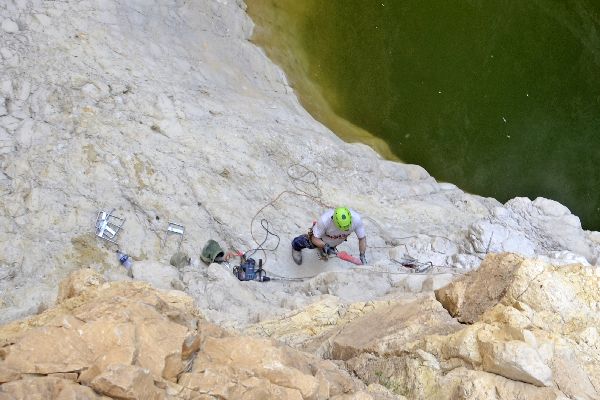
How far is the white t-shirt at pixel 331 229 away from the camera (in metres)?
6.00

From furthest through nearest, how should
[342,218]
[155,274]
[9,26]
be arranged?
[9,26], [342,218], [155,274]

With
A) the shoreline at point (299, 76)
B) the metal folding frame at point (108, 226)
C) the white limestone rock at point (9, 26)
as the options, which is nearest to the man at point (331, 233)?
the metal folding frame at point (108, 226)

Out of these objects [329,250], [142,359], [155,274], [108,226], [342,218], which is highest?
[142,359]

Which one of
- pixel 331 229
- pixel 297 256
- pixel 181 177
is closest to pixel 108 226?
pixel 181 177

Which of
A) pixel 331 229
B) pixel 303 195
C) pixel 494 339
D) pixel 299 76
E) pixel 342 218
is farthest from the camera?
pixel 299 76

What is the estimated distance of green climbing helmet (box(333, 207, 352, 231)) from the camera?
578cm

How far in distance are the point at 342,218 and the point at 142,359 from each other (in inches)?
120

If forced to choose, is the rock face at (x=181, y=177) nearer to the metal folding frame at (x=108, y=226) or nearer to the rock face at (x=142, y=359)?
the metal folding frame at (x=108, y=226)

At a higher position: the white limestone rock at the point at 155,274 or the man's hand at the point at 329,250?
the man's hand at the point at 329,250

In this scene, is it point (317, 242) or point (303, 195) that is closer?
point (317, 242)

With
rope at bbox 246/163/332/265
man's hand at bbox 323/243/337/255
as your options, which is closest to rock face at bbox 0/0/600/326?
rope at bbox 246/163/332/265

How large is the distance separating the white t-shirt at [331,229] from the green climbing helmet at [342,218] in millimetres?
135

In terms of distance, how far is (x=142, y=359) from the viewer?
310 cm

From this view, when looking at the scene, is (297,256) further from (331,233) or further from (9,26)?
(9,26)
